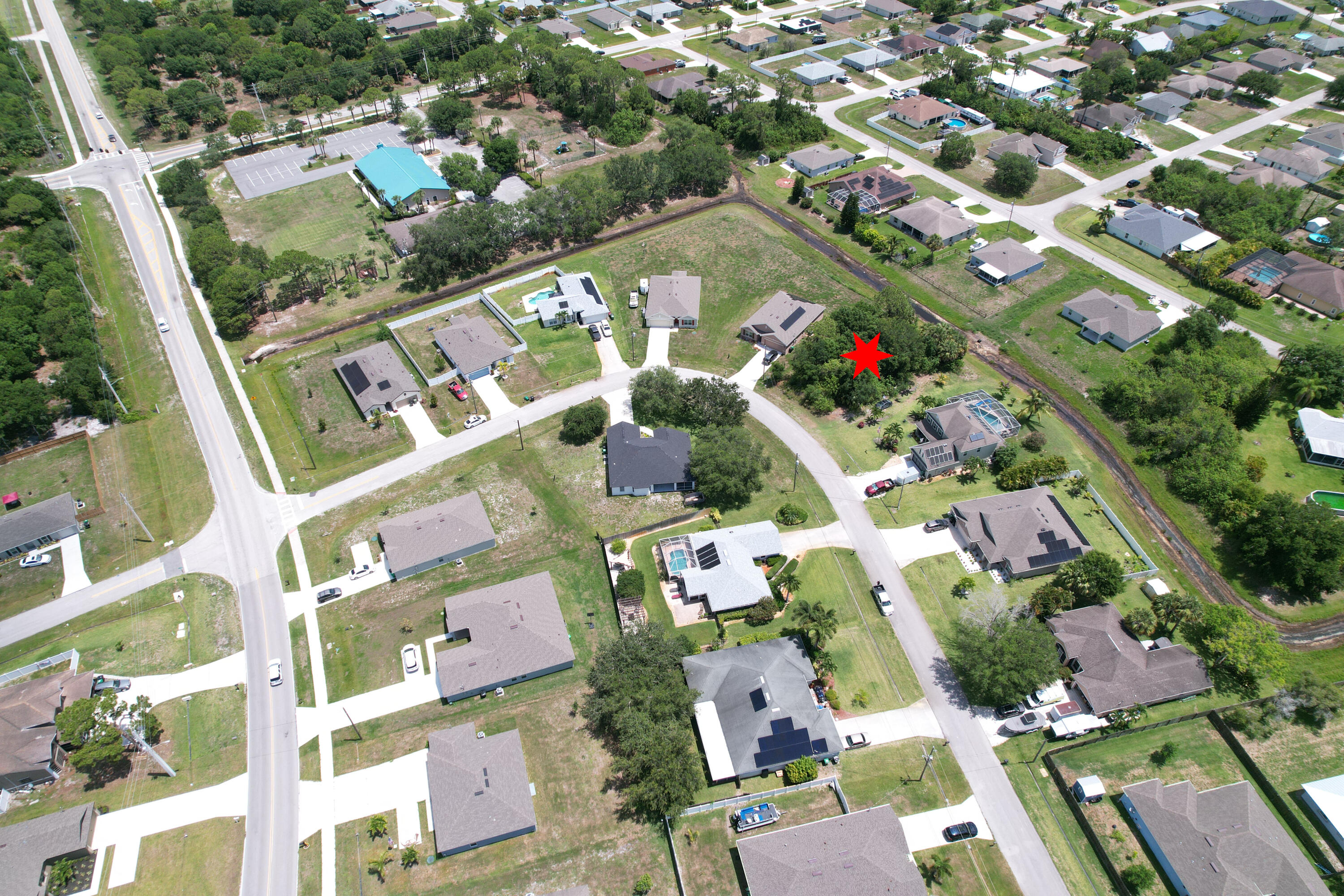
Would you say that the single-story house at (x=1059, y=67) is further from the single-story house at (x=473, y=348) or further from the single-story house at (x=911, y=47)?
the single-story house at (x=473, y=348)

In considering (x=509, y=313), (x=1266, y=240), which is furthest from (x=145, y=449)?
(x=1266, y=240)

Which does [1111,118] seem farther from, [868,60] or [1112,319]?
[1112,319]

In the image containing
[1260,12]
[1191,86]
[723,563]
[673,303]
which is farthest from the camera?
[1260,12]

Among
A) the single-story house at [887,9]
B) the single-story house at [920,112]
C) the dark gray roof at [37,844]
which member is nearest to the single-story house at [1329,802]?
the dark gray roof at [37,844]

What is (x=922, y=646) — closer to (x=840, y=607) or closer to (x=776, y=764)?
(x=840, y=607)

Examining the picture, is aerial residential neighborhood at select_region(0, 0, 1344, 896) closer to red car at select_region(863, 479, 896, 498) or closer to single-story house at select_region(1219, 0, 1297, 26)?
red car at select_region(863, 479, 896, 498)

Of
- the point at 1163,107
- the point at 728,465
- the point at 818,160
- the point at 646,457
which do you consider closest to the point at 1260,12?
the point at 1163,107
